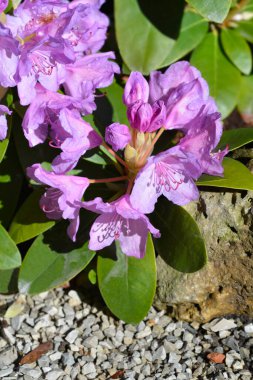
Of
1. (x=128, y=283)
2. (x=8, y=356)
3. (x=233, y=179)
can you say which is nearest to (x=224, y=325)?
(x=128, y=283)

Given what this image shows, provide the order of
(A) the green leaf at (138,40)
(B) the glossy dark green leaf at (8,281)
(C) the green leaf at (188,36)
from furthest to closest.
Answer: (C) the green leaf at (188,36), (A) the green leaf at (138,40), (B) the glossy dark green leaf at (8,281)

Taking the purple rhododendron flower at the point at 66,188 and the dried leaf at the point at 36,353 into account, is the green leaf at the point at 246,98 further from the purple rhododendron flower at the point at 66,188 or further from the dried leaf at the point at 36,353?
the dried leaf at the point at 36,353

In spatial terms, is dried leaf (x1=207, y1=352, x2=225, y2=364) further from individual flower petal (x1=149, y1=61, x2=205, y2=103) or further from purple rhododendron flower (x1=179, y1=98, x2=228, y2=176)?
individual flower petal (x1=149, y1=61, x2=205, y2=103)

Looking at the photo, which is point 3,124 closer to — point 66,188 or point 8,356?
point 66,188

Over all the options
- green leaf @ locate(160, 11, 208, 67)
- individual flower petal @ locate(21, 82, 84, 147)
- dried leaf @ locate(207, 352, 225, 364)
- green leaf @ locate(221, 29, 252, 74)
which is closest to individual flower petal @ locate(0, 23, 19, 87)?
individual flower petal @ locate(21, 82, 84, 147)

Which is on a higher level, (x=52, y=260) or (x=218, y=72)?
(x=218, y=72)

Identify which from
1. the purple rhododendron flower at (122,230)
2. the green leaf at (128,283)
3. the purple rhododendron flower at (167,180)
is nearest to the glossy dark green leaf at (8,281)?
the green leaf at (128,283)

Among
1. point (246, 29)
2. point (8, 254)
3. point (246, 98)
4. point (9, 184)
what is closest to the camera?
point (8, 254)
